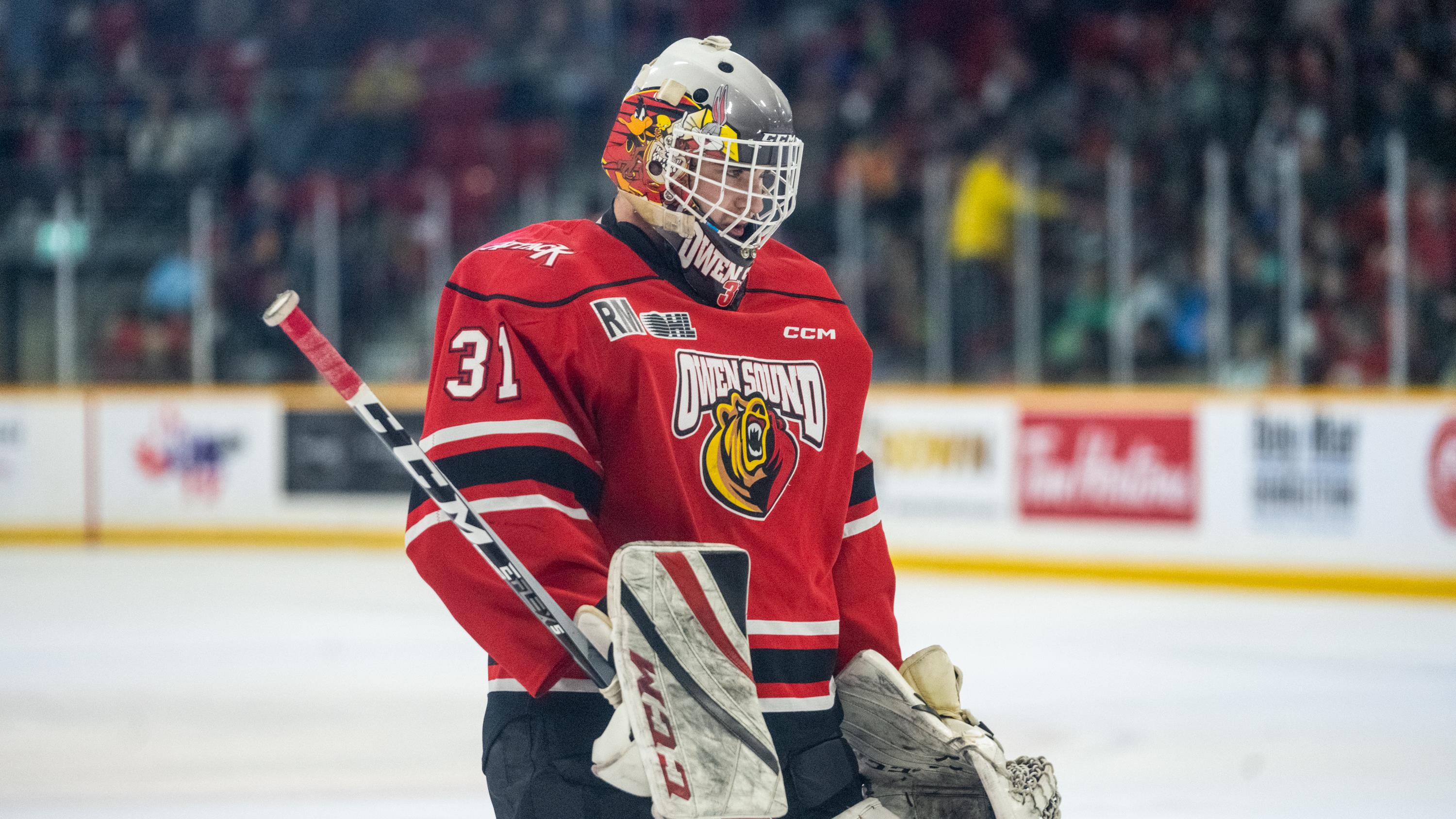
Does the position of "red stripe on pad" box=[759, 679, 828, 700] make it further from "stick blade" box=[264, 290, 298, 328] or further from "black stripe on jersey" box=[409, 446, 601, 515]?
"stick blade" box=[264, 290, 298, 328]

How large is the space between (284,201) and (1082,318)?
194 inches

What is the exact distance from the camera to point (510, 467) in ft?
4.80

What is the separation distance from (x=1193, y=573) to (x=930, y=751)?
606cm

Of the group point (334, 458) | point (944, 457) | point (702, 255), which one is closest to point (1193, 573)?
point (944, 457)

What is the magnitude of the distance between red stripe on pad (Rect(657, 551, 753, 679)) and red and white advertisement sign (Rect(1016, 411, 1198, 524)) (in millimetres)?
6359

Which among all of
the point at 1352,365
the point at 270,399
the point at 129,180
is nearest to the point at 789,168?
the point at 1352,365

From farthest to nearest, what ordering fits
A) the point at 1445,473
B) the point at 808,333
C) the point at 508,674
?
1. the point at 1445,473
2. the point at 808,333
3. the point at 508,674

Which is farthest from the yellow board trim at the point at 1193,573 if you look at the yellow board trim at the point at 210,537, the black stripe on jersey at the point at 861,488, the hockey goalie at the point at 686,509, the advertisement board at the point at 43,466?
the hockey goalie at the point at 686,509

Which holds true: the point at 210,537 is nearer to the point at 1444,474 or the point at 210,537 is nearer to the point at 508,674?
the point at 1444,474

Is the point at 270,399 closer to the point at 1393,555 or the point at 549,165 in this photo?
the point at 549,165

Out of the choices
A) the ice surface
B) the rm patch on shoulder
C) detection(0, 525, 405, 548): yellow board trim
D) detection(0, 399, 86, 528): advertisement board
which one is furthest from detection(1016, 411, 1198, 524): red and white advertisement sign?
the rm patch on shoulder

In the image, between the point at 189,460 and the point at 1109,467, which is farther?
the point at 189,460

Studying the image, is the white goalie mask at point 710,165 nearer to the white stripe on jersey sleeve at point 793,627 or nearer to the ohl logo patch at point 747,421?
the ohl logo patch at point 747,421

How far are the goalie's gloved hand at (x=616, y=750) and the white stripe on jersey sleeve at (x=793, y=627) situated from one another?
0.75 ft
